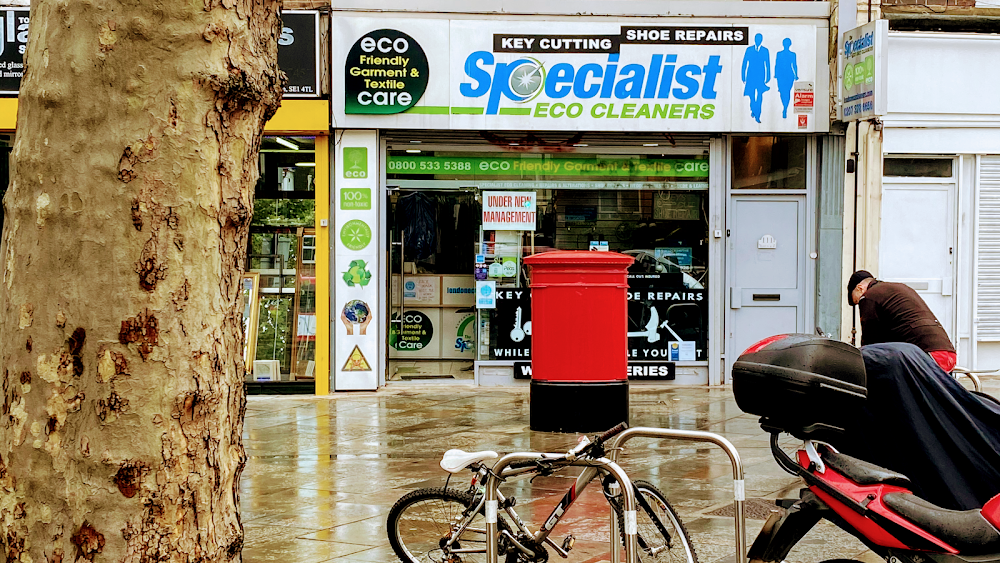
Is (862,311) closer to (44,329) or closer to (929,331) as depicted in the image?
(929,331)

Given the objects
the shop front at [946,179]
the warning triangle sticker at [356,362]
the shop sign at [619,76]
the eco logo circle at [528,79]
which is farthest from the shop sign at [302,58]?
the shop front at [946,179]

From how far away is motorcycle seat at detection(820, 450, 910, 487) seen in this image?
3.70 meters

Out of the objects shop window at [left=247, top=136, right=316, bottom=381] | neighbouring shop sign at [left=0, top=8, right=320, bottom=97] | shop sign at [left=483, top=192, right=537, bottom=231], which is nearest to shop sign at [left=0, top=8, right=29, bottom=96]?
neighbouring shop sign at [left=0, top=8, right=320, bottom=97]

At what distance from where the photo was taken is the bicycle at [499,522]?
4.47 meters

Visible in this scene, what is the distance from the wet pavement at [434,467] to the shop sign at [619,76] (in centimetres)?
326

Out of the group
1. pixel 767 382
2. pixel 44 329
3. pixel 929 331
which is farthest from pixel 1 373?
pixel 929 331

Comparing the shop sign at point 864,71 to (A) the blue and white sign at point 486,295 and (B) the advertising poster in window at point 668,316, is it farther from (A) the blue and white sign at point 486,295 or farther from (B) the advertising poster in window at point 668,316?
(A) the blue and white sign at point 486,295

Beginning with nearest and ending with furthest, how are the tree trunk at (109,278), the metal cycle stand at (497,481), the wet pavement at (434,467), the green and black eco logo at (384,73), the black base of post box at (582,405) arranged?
the tree trunk at (109,278) < the metal cycle stand at (497,481) < the wet pavement at (434,467) < the black base of post box at (582,405) < the green and black eco logo at (384,73)

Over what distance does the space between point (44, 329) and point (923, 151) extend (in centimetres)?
1227

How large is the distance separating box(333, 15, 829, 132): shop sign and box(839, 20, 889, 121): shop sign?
26cm

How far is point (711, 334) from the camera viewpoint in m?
12.8

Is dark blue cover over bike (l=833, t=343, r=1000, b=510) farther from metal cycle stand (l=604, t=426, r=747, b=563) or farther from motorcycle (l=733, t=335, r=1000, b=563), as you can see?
metal cycle stand (l=604, t=426, r=747, b=563)

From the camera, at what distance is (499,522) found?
4707mm

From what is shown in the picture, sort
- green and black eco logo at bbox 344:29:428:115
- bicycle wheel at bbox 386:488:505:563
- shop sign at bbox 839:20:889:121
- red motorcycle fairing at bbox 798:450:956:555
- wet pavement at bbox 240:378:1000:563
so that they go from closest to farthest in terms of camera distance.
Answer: red motorcycle fairing at bbox 798:450:956:555, bicycle wheel at bbox 386:488:505:563, wet pavement at bbox 240:378:1000:563, shop sign at bbox 839:20:889:121, green and black eco logo at bbox 344:29:428:115
